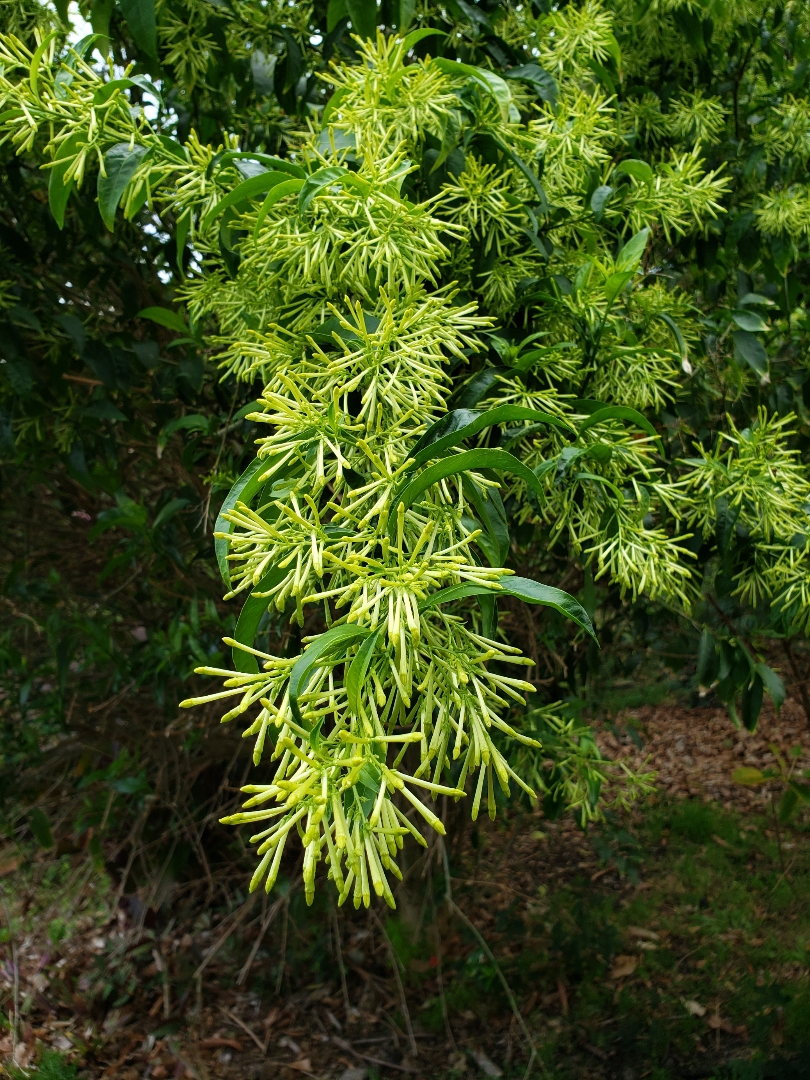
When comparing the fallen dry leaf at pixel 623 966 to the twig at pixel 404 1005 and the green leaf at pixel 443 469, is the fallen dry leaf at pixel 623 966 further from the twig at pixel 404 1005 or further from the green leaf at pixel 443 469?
the green leaf at pixel 443 469

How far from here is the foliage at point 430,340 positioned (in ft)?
1.81

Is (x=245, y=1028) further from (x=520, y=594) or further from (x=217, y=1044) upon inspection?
(x=520, y=594)

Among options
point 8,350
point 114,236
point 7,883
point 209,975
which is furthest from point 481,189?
point 7,883

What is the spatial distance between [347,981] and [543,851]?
98cm

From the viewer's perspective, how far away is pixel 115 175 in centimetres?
91

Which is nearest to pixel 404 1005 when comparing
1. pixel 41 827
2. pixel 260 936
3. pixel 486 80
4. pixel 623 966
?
pixel 260 936

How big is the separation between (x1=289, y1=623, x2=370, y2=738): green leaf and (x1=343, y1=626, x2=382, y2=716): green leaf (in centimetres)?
1

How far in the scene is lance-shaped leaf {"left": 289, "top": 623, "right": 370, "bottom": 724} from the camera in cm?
49

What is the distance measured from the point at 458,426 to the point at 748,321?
975mm

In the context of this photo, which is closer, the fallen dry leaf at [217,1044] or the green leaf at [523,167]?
the green leaf at [523,167]

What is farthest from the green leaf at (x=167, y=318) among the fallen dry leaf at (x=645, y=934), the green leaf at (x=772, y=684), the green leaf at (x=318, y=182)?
the fallen dry leaf at (x=645, y=934)

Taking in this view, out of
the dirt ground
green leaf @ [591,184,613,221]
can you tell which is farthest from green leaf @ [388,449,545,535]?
the dirt ground

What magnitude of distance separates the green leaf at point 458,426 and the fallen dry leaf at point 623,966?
7.78 ft

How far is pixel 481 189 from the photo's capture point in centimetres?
103
